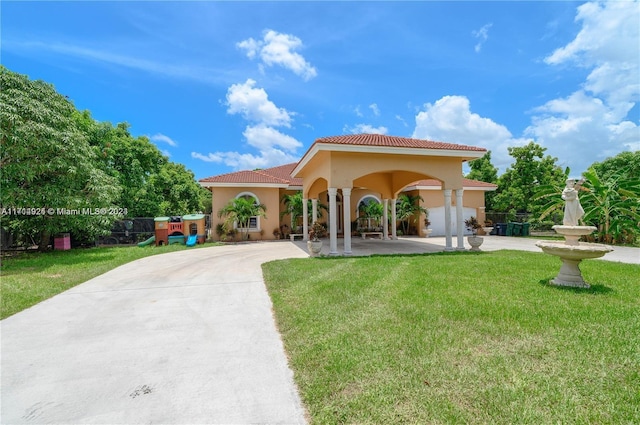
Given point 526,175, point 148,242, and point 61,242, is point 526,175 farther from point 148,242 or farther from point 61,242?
point 61,242

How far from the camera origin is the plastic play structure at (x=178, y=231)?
16.8 m

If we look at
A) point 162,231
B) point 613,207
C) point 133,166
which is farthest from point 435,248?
point 133,166

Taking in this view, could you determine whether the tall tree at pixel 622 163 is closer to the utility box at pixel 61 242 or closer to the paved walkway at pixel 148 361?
the paved walkway at pixel 148 361

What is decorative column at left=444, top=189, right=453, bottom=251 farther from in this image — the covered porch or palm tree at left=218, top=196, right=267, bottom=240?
palm tree at left=218, top=196, right=267, bottom=240

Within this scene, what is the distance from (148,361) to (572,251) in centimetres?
748

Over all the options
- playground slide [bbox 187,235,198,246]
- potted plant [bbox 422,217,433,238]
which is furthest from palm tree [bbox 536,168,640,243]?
playground slide [bbox 187,235,198,246]

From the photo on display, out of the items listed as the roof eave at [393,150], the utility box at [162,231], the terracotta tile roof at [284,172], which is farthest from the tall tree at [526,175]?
the utility box at [162,231]

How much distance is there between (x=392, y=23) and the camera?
32.9 ft

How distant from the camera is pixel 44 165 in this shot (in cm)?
1068

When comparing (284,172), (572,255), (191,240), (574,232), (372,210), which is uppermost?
(284,172)

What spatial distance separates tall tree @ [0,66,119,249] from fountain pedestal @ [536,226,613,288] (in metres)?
15.3

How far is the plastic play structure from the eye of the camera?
16.8 meters

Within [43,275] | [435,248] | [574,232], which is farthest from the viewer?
[435,248]

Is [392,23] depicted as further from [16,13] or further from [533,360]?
[16,13]
